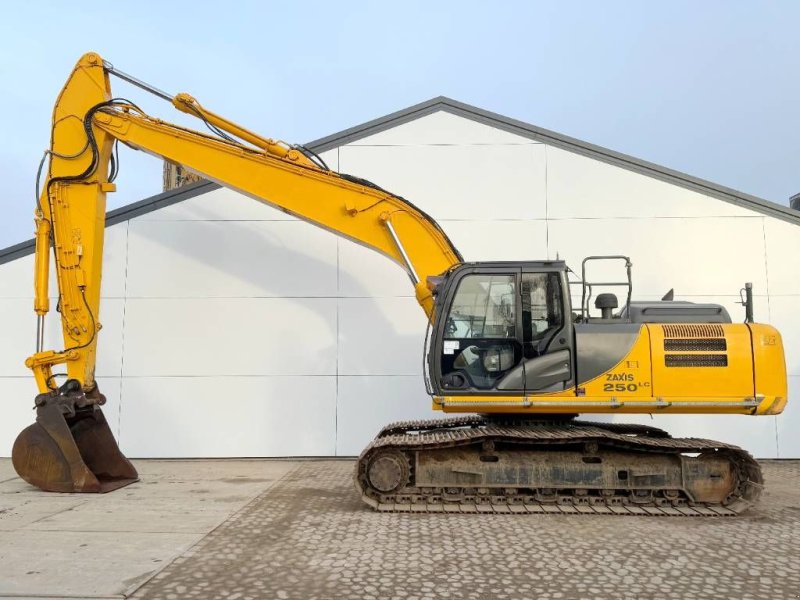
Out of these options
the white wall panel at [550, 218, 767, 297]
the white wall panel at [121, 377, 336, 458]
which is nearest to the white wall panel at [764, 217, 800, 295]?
the white wall panel at [550, 218, 767, 297]

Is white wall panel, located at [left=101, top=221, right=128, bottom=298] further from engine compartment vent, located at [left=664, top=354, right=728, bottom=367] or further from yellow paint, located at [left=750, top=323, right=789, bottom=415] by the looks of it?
yellow paint, located at [left=750, top=323, right=789, bottom=415]

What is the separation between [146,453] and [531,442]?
23.3 feet

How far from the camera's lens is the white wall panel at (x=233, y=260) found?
10203mm

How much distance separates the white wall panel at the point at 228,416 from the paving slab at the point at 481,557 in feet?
11.7

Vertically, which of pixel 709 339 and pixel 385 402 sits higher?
pixel 709 339

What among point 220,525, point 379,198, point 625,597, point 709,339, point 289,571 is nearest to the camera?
point 625,597

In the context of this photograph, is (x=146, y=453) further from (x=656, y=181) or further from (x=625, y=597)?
(x=656, y=181)

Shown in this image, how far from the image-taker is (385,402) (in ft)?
32.6

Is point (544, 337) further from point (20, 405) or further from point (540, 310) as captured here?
point (20, 405)

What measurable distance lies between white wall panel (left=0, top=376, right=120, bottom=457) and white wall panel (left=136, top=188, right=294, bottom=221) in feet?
10.1

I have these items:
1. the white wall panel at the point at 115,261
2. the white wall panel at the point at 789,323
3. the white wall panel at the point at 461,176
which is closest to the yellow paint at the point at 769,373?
the white wall panel at the point at 789,323

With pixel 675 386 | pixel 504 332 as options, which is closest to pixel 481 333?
pixel 504 332

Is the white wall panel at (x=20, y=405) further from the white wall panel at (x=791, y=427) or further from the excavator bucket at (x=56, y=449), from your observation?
the white wall panel at (x=791, y=427)

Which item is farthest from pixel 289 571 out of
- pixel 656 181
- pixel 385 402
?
pixel 656 181
